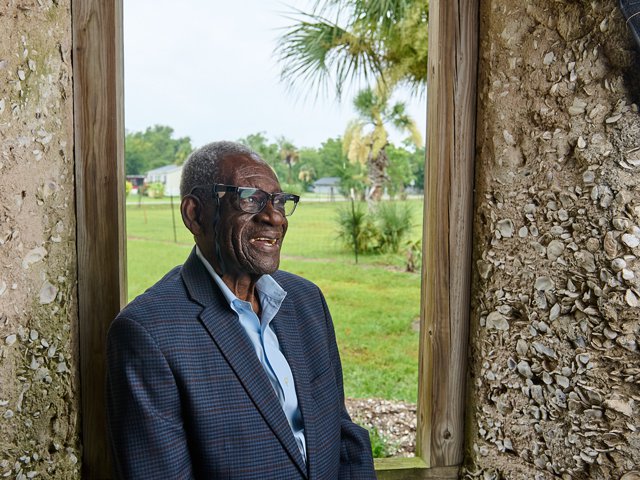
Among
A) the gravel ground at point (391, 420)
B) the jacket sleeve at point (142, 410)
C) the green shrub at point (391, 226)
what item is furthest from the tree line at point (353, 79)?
the jacket sleeve at point (142, 410)

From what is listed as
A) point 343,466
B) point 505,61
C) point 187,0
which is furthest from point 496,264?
point 187,0

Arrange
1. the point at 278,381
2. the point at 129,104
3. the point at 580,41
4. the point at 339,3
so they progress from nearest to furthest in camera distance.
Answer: the point at 278,381 < the point at 580,41 < the point at 129,104 < the point at 339,3

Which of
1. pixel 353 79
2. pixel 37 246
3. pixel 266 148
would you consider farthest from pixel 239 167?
pixel 353 79

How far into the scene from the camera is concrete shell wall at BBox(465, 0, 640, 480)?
129cm

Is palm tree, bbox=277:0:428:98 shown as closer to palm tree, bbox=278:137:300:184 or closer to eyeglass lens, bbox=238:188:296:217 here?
palm tree, bbox=278:137:300:184

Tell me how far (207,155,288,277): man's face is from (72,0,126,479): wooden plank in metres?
0.37

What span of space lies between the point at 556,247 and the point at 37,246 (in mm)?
1219

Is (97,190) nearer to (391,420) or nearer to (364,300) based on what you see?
(391,420)

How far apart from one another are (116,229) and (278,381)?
1.84ft

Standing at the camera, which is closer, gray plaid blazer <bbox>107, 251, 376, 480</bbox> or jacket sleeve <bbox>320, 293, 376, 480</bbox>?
gray plaid blazer <bbox>107, 251, 376, 480</bbox>

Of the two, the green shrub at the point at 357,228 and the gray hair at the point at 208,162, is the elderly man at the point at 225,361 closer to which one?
the gray hair at the point at 208,162

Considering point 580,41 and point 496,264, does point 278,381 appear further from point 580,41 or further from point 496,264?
point 580,41

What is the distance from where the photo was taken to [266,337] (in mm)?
1250

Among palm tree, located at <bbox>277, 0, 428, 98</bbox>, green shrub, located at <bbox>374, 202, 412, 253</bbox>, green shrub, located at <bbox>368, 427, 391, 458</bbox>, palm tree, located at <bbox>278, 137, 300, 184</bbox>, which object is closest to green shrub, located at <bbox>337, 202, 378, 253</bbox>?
green shrub, located at <bbox>374, 202, 412, 253</bbox>
